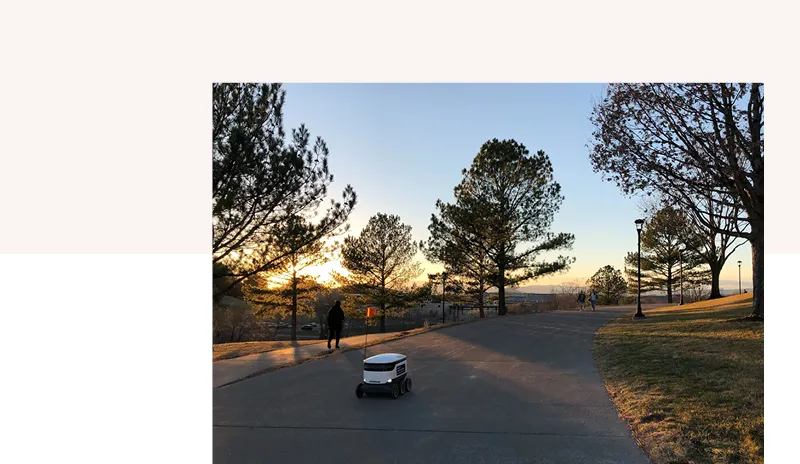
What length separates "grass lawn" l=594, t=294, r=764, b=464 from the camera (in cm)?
508

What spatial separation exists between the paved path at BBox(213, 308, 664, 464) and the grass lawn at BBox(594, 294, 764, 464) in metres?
0.33

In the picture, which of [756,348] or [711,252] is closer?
[756,348]

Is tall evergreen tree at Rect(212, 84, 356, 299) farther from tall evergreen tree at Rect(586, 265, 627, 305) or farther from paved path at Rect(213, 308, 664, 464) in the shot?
tall evergreen tree at Rect(586, 265, 627, 305)

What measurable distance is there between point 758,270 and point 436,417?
1054 cm

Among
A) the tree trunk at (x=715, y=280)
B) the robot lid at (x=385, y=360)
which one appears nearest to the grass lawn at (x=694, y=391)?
the robot lid at (x=385, y=360)

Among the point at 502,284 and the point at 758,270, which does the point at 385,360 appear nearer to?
the point at 758,270

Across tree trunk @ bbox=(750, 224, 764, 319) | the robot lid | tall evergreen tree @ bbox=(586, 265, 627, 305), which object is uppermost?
tree trunk @ bbox=(750, 224, 764, 319)

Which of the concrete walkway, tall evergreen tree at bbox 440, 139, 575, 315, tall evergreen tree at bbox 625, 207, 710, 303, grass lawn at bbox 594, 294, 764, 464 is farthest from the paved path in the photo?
tall evergreen tree at bbox 625, 207, 710, 303

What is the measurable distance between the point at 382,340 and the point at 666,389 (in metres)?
9.48

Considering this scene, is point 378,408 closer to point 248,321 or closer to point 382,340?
point 382,340

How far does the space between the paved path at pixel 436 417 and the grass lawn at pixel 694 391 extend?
1.07 feet

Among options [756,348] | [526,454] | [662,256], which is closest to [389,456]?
[526,454]

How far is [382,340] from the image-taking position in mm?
15625

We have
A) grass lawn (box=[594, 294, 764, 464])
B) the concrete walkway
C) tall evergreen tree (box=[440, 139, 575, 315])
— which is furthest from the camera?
tall evergreen tree (box=[440, 139, 575, 315])
